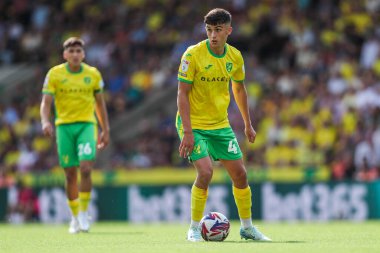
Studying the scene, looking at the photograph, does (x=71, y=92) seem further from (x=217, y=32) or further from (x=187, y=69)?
(x=217, y=32)

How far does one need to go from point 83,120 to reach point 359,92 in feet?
29.5

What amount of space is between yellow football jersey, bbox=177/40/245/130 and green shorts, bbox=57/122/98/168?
3.44 metres

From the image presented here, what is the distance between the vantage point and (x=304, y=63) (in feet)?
78.0

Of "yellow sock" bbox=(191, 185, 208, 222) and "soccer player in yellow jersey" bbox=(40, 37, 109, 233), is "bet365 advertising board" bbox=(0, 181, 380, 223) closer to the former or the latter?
"soccer player in yellow jersey" bbox=(40, 37, 109, 233)

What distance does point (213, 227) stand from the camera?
425 inches

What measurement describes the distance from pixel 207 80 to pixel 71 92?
12.5ft

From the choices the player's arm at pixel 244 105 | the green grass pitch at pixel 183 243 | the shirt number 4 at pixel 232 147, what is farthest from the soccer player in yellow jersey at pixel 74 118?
the shirt number 4 at pixel 232 147

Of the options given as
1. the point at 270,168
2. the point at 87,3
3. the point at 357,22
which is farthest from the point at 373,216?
the point at 87,3

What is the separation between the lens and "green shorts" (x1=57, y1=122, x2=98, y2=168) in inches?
554

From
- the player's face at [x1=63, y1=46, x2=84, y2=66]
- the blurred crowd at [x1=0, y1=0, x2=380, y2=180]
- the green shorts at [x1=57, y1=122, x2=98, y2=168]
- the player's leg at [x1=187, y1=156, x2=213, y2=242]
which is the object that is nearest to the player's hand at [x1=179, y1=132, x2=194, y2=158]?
the player's leg at [x1=187, y1=156, x2=213, y2=242]

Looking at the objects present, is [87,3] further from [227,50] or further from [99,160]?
[227,50]

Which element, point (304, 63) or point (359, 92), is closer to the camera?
point (359, 92)

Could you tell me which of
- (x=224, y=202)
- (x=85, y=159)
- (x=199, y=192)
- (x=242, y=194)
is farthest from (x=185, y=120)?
(x=224, y=202)

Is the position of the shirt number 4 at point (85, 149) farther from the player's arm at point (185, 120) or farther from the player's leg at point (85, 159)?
the player's arm at point (185, 120)
